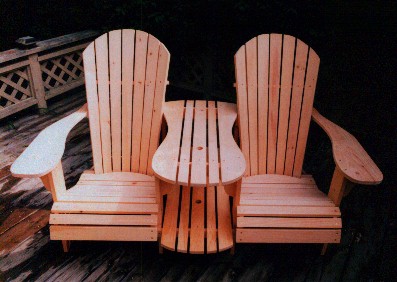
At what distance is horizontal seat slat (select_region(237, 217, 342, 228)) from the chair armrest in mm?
294

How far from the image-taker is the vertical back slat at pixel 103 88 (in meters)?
2.31

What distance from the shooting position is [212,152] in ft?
6.31

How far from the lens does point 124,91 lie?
Answer: 7.69 feet

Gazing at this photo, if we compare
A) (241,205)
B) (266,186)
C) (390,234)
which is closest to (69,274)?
(241,205)

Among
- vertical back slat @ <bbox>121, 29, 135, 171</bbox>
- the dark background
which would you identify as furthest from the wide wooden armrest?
the dark background

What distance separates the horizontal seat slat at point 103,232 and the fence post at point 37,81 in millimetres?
2316

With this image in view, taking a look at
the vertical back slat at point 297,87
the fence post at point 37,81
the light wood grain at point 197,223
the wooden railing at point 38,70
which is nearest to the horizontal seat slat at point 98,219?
the light wood grain at point 197,223

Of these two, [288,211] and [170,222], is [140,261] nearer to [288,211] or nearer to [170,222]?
[170,222]

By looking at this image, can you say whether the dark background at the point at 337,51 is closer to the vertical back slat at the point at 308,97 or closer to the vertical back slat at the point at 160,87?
the vertical back slat at the point at 308,97

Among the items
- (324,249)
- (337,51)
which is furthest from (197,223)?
(337,51)

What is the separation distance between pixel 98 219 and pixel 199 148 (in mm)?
687

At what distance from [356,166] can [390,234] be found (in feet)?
2.80

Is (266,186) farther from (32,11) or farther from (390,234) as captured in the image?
(32,11)

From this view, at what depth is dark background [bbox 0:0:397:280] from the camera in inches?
104
